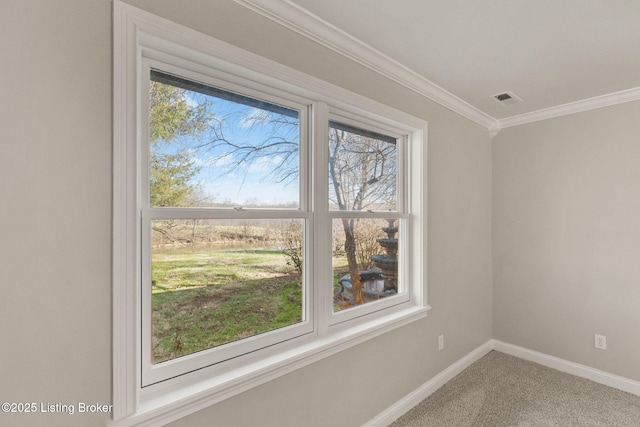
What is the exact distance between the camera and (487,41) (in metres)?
1.78

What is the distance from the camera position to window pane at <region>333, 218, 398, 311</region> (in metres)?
2.00

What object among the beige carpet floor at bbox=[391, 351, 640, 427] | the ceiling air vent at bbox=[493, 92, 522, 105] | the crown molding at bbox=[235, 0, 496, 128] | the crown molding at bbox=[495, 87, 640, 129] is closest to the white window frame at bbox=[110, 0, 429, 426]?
the crown molding at bbox=[235, 0, 496, 128]

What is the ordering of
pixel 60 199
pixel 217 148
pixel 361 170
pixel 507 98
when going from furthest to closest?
pixel 507 98 < pixel 361 170 < pixel 217 148 < pixel 60 199

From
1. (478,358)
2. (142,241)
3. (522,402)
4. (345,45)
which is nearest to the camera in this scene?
(142,241)

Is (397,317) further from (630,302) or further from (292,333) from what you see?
(630,302)

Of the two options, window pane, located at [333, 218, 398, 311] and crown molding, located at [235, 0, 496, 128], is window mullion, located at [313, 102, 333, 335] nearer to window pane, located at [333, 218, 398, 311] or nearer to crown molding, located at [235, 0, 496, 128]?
window pane, located at [333, 218, 398, 311]

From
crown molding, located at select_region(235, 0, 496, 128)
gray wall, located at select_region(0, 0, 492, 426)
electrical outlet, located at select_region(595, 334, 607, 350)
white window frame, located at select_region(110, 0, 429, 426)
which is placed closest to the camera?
gray wall, located at select_region(0, 0, 492, 426)

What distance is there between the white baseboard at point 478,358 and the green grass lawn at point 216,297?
3.29ft

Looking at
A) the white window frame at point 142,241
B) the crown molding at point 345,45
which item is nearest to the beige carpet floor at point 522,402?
the white window frame at point 142,241

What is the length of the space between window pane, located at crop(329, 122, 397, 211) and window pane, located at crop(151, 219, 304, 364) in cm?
43

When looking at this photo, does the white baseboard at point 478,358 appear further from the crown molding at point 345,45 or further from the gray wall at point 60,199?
the crown molding at point 345,45

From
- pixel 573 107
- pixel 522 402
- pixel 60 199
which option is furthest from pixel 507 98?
pixel 60 199

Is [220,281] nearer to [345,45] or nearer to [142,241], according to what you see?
[142,241]

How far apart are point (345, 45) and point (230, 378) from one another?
70.3 inches
